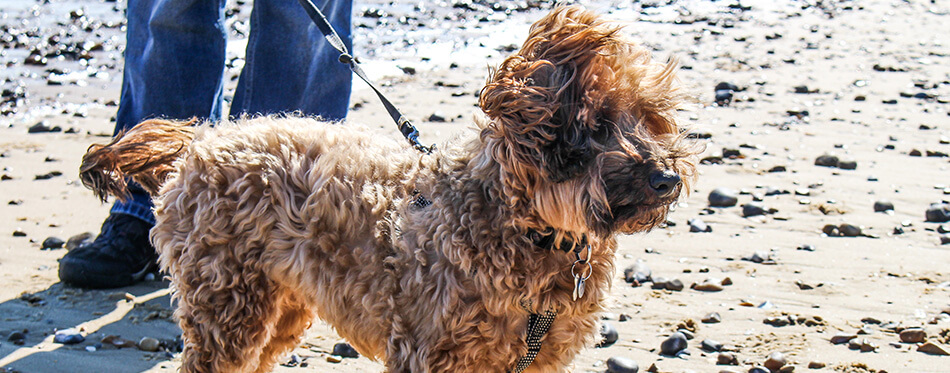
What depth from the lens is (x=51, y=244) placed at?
5984 mm

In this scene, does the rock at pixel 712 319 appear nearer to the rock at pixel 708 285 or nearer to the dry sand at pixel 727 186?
the dry sand at pixel 727 186

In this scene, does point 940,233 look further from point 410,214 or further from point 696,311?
point 410,214

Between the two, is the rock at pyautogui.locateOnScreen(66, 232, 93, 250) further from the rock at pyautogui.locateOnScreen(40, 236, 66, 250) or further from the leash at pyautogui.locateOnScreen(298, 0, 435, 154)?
the leash at pyautogui.locateOnScreen(298, 0, 435, 154)

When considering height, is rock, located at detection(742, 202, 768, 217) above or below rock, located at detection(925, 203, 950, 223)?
below

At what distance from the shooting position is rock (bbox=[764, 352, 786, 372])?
4488 mm

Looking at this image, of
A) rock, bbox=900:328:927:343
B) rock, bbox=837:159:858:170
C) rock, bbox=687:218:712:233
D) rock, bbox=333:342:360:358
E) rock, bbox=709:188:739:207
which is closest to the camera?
rock, bbox=900:328:927:343

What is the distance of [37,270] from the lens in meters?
5.63

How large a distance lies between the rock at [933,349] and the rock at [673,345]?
1233 mm

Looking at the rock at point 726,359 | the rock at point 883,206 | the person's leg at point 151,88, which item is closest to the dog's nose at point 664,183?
the rock at point 726,359

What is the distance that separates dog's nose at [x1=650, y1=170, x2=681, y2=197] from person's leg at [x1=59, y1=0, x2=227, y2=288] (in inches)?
127

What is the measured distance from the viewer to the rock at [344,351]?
4.79 meters

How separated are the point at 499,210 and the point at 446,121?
5.59 meters

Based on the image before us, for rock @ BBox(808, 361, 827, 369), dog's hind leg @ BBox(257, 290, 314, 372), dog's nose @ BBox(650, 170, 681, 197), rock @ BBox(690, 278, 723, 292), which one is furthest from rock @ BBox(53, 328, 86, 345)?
rock @ BBox(808, 361, 827, 369)

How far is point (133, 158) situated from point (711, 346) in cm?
316
